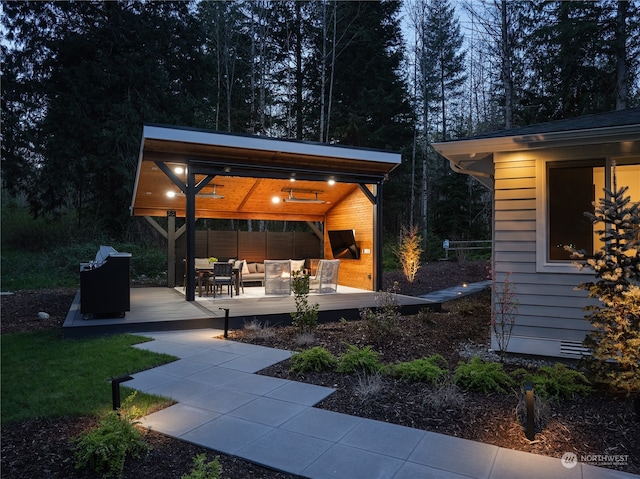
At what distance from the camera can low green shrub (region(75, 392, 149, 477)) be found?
2420 mm

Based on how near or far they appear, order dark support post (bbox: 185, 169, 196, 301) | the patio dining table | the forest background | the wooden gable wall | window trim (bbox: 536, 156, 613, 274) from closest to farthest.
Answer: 1. window trim (bbox: 536, 156, 613, 274)
2. dark support post (bbox: 185, 169, 196, 301)
3. the patio dining table
4. the wooden gable wall
5. the forest background

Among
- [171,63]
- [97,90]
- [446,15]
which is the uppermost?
[446,15]

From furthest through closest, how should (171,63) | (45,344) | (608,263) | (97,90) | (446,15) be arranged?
(446,15) → (171,63) → (97,90) → (45,344) → (608,263)

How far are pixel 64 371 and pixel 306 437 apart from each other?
9.79 ft

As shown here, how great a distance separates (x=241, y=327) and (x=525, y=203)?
464 centimetres

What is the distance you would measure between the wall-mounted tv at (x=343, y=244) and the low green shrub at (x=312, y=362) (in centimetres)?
692

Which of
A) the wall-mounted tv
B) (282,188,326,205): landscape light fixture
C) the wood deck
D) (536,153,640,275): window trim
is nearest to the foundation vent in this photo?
(536,153,640,275): window trim

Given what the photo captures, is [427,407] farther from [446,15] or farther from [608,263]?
[446,15]

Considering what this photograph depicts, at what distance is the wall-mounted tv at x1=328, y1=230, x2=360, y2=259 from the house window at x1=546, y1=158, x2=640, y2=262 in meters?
6.53

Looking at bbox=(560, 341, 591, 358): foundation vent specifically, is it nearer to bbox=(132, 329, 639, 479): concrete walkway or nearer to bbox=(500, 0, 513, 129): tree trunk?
bbox=(132, 329, 639, 479): concrete walkway

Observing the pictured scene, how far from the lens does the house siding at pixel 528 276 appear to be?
4980 millimetres

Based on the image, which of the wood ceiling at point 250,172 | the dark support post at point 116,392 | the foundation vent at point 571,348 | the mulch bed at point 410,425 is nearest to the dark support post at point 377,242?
the wood ceiling at point 250,172

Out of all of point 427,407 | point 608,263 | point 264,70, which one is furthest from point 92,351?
point 264,70

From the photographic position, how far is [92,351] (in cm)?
512
